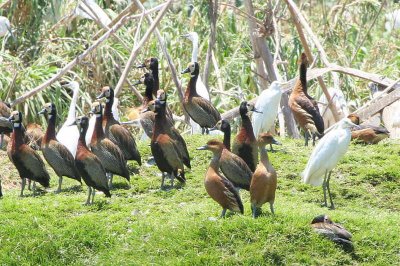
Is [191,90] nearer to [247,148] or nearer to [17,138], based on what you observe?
[247,148]

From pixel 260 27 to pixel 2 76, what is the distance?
4418 millimetres

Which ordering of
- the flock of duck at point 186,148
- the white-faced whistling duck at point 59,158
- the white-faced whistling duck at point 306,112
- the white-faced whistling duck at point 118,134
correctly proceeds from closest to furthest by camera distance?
the flock of duck at point 186,148 → the white-faced whistling duck at point 59,158 → the white-faced whistling duck at point 118,134 → the white-faced whistling duck at point 306,112

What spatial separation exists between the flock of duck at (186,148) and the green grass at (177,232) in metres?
0.30

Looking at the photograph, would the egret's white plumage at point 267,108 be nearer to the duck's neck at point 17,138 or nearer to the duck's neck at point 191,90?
the duck's neck at point 191,90

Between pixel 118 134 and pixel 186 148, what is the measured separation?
0.91 m

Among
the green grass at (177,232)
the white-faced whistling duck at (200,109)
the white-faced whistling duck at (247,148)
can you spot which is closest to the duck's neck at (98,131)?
the green grass at (177,232)

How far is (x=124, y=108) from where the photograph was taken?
18609 millimetres

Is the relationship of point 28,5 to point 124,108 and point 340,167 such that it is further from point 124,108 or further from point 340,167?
point 340,167

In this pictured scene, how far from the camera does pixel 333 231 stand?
991 cm

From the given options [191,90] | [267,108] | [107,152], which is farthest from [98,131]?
[267,108]

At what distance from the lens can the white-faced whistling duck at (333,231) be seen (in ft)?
32.5

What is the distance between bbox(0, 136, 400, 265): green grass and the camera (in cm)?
992

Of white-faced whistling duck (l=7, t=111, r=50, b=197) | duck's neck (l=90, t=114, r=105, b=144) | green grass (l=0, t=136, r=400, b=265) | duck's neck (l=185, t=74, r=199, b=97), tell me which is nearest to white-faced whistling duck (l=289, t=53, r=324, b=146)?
duck's neck (l=185, t=74, r=199, b=97)

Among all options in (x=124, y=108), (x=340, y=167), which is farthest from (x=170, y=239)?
(x=124, y=108)
